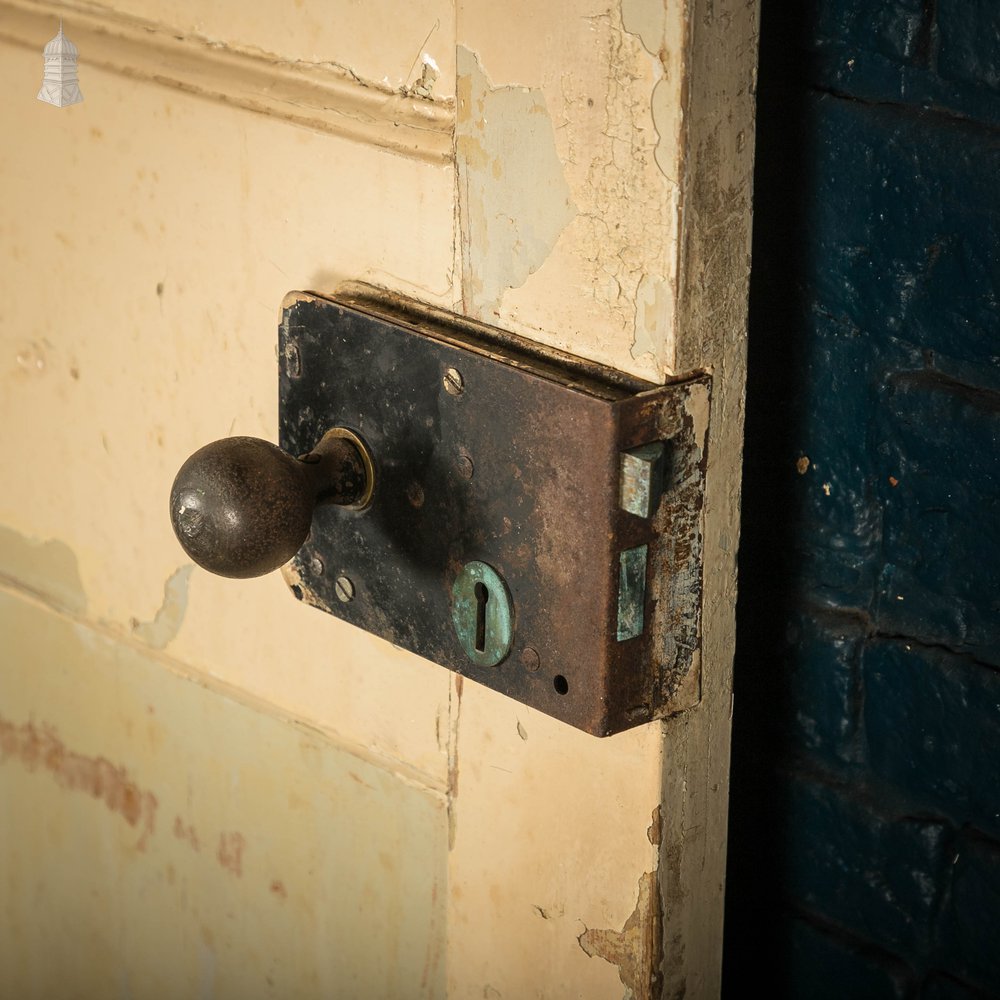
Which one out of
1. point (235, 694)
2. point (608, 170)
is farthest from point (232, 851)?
point (608, 170)

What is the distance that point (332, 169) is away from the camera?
0.87 m

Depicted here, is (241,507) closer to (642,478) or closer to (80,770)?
(642,478)

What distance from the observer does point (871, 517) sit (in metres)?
0.88

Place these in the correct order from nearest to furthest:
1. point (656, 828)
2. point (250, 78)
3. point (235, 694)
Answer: point (656, 828) < point (250, 78) < point (235, 694)

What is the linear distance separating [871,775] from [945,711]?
0.06 meters

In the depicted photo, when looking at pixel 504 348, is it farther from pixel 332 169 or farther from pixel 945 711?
pixel 945 711

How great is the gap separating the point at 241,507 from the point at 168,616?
36 cm

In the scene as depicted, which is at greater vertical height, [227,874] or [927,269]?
[927,269]

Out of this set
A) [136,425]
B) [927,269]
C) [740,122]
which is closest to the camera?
[740,122]

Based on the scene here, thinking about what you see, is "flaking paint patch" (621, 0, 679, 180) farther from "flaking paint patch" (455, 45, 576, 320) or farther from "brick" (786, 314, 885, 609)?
"brick" (786, 314, 885, 609)

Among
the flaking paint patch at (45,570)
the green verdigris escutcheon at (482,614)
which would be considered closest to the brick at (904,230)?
the green verdigris escutcheon at (482,614)

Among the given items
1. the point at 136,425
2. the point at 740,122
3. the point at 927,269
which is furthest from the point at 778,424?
the point at 136,425

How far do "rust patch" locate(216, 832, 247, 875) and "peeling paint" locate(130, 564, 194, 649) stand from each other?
142 mm

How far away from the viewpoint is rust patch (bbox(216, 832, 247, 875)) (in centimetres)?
112
